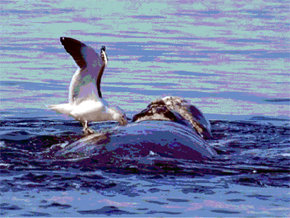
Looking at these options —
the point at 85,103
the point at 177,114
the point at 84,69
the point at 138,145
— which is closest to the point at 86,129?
the point at 85,103

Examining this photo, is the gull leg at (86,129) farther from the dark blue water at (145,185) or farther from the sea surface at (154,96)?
the dark blue water at (145,185)

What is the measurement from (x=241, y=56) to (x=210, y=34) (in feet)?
13.4

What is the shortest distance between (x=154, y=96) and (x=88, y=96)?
331cm

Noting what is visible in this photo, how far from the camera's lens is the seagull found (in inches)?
494

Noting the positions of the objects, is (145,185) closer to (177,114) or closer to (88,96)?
(177,114)

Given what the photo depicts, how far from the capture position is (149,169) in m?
9.09

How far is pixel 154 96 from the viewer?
52.8 ft

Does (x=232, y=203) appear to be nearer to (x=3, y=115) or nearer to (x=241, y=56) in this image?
(x=3, y=115)

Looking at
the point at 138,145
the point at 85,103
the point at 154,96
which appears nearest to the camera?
the point at 138,145

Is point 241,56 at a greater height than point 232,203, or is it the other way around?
point 241,56

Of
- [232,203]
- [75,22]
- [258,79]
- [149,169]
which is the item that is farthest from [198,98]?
[75,22]

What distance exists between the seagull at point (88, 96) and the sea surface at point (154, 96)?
331 millimetres

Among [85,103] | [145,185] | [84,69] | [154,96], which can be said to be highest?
[154,96]

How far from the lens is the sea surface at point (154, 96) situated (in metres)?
8.06
